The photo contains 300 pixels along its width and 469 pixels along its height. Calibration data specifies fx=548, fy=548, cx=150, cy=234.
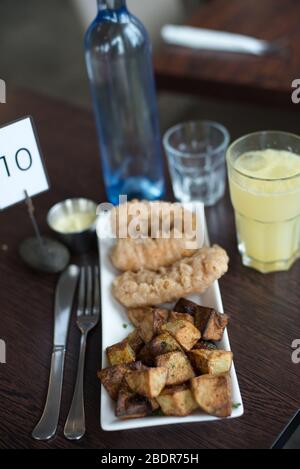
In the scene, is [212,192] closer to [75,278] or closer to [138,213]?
[138,213]

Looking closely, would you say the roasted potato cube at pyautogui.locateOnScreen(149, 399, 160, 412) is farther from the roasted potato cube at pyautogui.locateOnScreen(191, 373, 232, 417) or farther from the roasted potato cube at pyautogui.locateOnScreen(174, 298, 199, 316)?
the roasted potato cube at pyautogui.locateOnScreen(174, 298, 199, 316)

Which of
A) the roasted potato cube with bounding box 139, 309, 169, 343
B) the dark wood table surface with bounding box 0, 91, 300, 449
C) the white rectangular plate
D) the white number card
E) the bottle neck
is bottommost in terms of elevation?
the dark wood table surface with bounding box 0, 91, 300, 449

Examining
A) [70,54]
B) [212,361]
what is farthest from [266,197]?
[70,54]

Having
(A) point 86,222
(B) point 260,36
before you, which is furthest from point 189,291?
(B) point 260,36

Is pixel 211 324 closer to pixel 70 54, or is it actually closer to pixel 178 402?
pixel 178 402

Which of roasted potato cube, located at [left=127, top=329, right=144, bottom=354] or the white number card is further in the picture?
the white number card

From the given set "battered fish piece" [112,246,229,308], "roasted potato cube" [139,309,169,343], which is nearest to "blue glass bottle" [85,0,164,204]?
"battered fish piece" [112,246,229,308]

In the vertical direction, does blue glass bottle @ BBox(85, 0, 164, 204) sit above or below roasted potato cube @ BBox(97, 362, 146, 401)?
above

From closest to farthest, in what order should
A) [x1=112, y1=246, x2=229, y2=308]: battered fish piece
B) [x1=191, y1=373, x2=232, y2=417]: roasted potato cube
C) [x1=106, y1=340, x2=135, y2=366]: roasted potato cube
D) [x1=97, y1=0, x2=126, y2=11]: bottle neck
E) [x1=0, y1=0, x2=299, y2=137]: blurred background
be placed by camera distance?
1. [x1=191, y1=373, x2=232, y2=417]: roasted potato cube
2. [x1=106, y1=340, x2=135, y2=366]: roasted potato cube
3. [x1=112, y1=246, x2=229, y2=308]: battered fish piece
4. [x1=97, y1=0, x2=126, y2=11]: bottle neck
5. [x1=0, y1=0, x2=299, y2=137]: blurred background

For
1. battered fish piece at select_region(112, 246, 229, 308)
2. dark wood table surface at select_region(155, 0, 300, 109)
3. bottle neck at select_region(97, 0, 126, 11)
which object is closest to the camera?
battered fish piece at select_region(112, 246, 229, 308)
